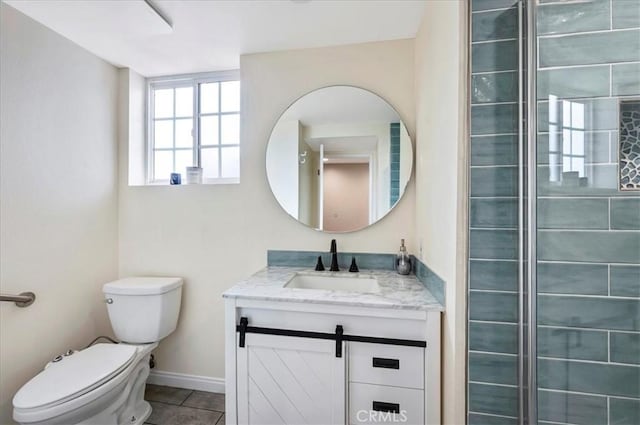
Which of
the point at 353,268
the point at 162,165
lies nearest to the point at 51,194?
the point at 162,165

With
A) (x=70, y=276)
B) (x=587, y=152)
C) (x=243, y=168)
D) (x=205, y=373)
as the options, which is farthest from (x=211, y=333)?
(x=587, y=152)

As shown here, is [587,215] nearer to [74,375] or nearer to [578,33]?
[578,33]

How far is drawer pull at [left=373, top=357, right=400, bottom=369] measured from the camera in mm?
1146

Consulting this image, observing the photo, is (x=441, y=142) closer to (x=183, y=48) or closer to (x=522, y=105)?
(x=522, y=105)

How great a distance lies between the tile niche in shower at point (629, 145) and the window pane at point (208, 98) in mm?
2171

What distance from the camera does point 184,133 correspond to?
2.14m

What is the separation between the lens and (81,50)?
69.0 inches

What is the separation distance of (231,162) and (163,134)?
0.62 meters

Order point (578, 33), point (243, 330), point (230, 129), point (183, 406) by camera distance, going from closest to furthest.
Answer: point (578, 33), point (243, 330), point (183, 406), point (230, 129)

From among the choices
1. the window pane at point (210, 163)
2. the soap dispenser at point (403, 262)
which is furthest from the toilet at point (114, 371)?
the soap dispenser at point (403, 262)

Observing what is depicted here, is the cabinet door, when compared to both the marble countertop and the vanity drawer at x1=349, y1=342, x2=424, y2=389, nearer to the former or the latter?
the vanity drawer at x1=349, y1=342, x2=424, y2=389

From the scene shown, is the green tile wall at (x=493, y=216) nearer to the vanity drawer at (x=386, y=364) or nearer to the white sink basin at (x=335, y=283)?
the vanity drawer at (x=386, y=364)

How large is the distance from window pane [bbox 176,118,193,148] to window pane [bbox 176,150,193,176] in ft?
0.17

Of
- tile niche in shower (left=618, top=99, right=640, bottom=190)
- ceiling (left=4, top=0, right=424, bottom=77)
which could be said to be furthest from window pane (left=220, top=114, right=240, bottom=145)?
tile niche in shower (left=618, top=99, right=640, bottom=190)
